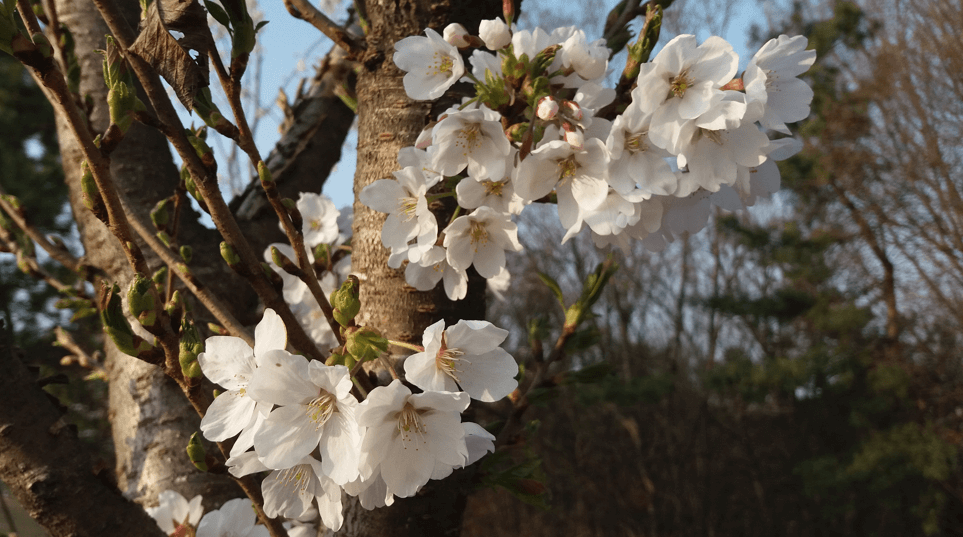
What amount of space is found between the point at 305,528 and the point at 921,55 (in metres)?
9.39

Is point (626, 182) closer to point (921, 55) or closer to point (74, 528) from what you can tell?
point (74, 528)

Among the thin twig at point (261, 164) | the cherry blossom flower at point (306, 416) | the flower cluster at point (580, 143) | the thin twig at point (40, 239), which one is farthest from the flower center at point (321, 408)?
the thin twig at point (40, 239)

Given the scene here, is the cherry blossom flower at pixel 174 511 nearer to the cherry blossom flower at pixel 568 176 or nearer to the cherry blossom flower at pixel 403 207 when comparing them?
the cherry blossom flower at pixel 403 207

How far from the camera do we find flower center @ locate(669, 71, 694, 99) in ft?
2.03

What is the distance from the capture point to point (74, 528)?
26.9 inches

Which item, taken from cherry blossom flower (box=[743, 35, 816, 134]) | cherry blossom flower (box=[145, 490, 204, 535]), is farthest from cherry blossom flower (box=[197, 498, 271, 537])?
cherry blossom flower (box=[743, 35, 816, 134])

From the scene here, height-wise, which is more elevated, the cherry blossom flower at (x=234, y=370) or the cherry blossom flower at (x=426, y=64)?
the cherry blossom flower at (x=426, y=64)

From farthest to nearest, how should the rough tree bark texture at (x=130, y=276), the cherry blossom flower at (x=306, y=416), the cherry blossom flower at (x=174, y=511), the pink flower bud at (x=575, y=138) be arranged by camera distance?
the rough tree bark texture at (x=130, y=276) < the cherry blossom flower at (x=174, y=511) < the pink flower bud at (x=575, y=138) < the cherry blossom flower at (x=306, y=416)

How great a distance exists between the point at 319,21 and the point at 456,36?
29cm

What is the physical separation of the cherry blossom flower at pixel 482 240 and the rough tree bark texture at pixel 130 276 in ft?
1.98

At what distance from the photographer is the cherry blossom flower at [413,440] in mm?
519

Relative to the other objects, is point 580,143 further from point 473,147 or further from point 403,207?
point 403,207

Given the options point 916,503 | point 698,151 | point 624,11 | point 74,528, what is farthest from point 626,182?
point 916,503

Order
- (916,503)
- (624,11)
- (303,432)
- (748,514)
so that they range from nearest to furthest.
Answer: (303,432), (624,11), (916,503), (748,514)
